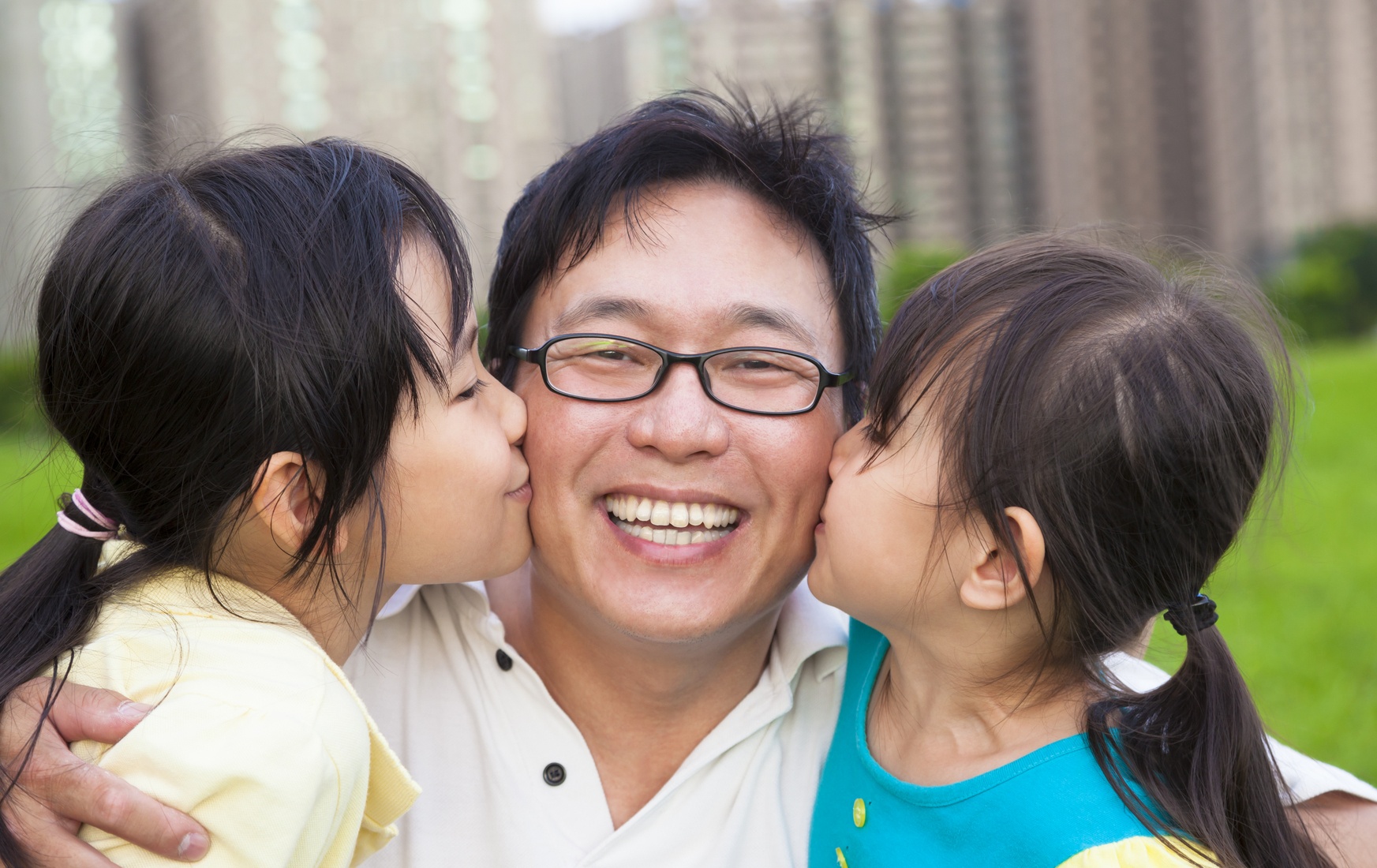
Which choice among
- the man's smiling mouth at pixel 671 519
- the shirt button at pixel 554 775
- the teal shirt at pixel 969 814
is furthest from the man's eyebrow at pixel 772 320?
the shirt button at pixel 554 775

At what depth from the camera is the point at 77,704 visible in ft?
5.53

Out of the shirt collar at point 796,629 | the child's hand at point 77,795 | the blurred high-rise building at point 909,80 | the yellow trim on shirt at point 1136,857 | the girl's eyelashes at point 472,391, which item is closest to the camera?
the child's hand at point 77,795

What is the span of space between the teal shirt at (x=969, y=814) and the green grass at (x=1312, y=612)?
0.59 m

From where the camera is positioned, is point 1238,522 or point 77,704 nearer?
point 77,704

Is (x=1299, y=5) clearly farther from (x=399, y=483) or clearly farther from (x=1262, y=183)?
(x=399, y=483)

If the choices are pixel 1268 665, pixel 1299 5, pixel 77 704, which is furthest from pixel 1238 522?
pixel 1299 5

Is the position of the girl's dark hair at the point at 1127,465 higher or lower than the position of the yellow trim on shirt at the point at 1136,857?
higher

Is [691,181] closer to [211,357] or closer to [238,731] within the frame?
[211,357]

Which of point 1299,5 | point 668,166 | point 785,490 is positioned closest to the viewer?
point 785,490

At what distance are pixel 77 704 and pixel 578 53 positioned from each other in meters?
91.6

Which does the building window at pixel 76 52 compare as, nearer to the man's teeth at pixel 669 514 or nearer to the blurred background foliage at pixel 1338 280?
the blurred background foliage at pixel 1338 280

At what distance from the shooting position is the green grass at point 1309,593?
10.4ft

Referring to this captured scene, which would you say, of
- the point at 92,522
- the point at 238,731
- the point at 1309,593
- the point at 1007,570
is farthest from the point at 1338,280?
the point at 238,731

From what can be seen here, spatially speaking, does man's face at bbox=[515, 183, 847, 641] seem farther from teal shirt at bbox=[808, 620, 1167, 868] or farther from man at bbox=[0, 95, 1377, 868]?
teal shirt at bbox=[808, 620, 1167, 868]
